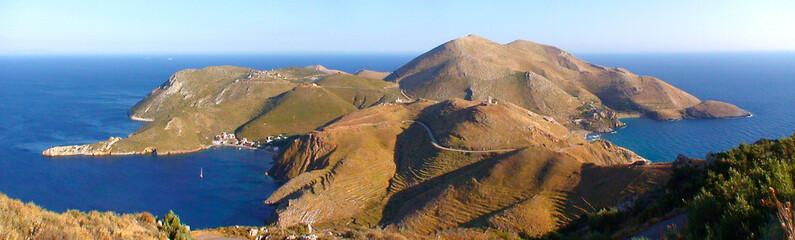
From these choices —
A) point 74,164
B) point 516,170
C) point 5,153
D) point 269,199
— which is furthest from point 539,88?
point 5,153

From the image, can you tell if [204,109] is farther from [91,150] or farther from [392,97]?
[392,97]

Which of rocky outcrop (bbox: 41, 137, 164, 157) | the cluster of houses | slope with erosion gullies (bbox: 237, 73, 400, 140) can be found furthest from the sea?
slope with erosion gullies (bbox: 237, 73, 400, 140)

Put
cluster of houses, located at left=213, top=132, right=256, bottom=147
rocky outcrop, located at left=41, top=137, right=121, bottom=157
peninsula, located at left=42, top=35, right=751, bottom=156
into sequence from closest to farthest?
rocky outcrop, located at left=41, top=137, right=121, bottom=157, cluster of houses, located at left=213, top=132, right=256, bottom=147, peninsula, located at left=42, top=35, right=751, bottom=156

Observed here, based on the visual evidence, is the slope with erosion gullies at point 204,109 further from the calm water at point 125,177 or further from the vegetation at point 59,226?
the vegetation at point 59,226

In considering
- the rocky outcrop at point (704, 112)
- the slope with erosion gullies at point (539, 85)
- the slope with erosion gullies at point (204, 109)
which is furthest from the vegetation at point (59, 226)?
the rocky outcrop at point (704, 112)

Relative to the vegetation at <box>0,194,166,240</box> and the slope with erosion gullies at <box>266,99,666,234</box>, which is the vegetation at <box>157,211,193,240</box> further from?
the slope with erosion gullies at <box>266,99,666,234</box>

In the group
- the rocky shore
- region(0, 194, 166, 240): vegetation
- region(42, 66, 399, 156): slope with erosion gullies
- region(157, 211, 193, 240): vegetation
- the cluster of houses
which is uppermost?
region(0, 194, 166, 240): vegetation
